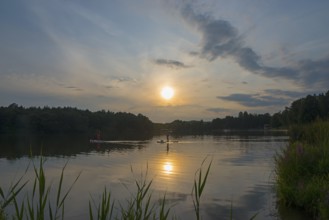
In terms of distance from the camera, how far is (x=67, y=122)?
10862cm

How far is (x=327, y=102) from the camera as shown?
87500mm

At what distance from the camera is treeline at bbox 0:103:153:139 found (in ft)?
324

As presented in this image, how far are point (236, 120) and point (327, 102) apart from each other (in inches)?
3260

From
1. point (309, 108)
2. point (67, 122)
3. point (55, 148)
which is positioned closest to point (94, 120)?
point (67, 122)

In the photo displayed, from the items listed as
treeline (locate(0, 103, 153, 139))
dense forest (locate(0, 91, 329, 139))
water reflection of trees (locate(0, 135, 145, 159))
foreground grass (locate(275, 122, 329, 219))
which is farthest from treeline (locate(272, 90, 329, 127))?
foreground grass (locate(275, 122, 329, 219))

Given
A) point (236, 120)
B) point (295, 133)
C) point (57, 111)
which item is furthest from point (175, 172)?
point (236, 120)

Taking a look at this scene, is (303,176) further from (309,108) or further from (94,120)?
(94,120)

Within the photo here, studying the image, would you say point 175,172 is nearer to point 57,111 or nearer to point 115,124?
point 57,111

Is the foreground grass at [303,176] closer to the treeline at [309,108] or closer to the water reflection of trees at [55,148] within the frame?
the water reflection of trees at [55,148]

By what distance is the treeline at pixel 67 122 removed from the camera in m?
98.9

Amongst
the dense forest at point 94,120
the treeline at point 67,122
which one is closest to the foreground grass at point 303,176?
the dense forest at point 94,120

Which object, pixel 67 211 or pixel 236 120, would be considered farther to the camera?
pixel 236 120

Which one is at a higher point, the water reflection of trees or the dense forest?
the dense forest

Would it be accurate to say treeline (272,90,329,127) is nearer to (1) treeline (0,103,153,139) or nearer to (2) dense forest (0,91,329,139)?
(2) dense forest (0,91,329,139)
